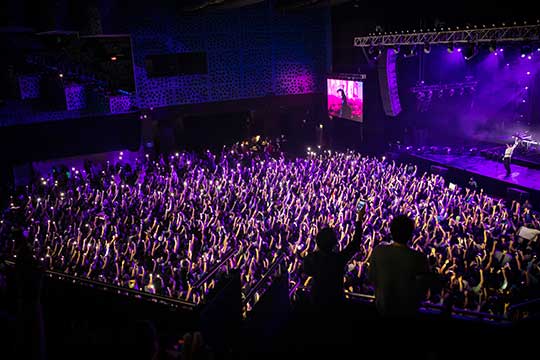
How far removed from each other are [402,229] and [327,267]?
2.27 ft

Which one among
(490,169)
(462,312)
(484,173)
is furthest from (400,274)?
(490,169)

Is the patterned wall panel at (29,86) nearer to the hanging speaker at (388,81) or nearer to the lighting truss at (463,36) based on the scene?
the lighting truss at (463,36)

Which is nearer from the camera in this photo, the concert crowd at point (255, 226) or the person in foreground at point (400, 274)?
the person in foreground at point (400, 274)

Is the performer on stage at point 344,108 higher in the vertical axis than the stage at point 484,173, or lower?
higher

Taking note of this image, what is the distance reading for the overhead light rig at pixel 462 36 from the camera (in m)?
9.74

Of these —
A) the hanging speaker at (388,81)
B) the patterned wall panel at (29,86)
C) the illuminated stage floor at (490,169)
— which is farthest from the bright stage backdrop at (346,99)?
the patterned wall panel at (29,86)

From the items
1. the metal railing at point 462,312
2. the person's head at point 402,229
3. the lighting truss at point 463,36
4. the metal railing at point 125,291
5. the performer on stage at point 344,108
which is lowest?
the metal railing at point 462,312

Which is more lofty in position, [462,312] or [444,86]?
[444,86]

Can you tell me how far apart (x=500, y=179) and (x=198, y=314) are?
12.3 metres

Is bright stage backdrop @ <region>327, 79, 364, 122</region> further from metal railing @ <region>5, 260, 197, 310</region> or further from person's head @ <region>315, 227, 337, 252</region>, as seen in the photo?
person's head @ <region>315, 227, 337, 252</region>

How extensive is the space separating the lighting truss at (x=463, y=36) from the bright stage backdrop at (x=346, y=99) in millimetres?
1833

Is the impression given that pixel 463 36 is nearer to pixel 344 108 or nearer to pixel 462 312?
pixel 344 108

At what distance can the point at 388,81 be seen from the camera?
15.3m

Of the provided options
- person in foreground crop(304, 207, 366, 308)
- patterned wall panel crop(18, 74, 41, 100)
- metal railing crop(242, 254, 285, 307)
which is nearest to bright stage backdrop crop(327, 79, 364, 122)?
patterned wall panel crop(18, 74, 41, 100)
